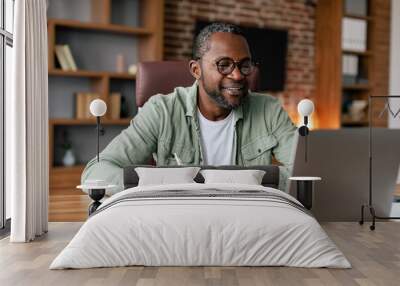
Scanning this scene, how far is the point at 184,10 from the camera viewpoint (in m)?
6.56

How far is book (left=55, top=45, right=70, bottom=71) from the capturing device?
5.85m

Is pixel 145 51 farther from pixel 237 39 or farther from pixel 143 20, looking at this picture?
pixel 237 39

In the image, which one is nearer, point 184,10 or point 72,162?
point 72,162

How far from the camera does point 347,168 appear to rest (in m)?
3.63

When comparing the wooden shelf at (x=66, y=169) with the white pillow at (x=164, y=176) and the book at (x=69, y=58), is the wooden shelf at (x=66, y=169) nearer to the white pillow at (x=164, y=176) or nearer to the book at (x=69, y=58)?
the book at (x=69, y=58)

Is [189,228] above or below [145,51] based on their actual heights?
below

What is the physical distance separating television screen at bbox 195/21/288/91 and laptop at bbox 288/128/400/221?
11.1ft

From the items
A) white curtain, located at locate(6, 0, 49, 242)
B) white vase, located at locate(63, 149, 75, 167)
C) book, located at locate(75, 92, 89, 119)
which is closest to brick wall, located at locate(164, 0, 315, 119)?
book, located at locate(75, 92, 89, 119)

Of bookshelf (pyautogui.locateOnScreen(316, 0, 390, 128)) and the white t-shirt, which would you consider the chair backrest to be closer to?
the white t-shirt

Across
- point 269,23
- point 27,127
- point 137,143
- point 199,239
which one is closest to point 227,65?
point 137,143

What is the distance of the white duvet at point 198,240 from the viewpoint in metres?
2.59

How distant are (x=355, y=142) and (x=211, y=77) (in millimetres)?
961

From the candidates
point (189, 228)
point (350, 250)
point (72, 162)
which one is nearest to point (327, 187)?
point (350, 250)

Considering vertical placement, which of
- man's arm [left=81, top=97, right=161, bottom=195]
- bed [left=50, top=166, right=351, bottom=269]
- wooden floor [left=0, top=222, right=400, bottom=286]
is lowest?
wooden floor [left=0, top=222, right=400, bottom=286]
